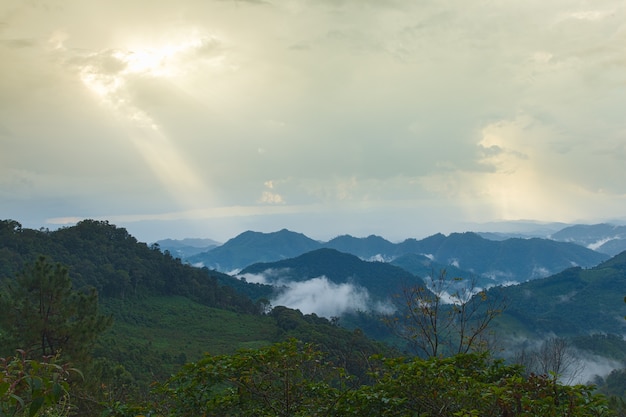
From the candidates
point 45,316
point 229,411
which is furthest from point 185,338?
point 229,411

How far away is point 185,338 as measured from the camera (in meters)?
80.8

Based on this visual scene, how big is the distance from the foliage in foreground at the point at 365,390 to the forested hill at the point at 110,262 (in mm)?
71482

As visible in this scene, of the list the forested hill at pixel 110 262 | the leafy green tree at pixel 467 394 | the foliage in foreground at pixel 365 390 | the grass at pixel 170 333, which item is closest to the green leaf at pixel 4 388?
the foliage in foreground at pixel 365 390

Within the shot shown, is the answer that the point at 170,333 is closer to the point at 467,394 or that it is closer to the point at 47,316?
the point at 47,316

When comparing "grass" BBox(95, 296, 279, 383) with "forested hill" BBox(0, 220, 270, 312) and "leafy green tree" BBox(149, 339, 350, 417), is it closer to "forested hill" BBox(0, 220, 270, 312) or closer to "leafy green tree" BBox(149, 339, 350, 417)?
"forested hill" BBox(0, 220, 270, 312)

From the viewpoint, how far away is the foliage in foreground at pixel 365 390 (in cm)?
665

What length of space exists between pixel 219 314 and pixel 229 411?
9855 centimetres

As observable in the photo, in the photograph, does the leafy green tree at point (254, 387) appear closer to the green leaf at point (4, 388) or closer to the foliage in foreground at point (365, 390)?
the foliage in foreground at point (365, 390)

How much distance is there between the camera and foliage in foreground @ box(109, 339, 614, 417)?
6.65 m

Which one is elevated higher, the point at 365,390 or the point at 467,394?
the point at 467,394

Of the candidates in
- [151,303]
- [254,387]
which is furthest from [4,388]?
[151,303]

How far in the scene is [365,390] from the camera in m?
7.92

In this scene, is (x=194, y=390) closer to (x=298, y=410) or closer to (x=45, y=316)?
(x=298, y=410)

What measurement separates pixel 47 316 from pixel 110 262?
261ft
